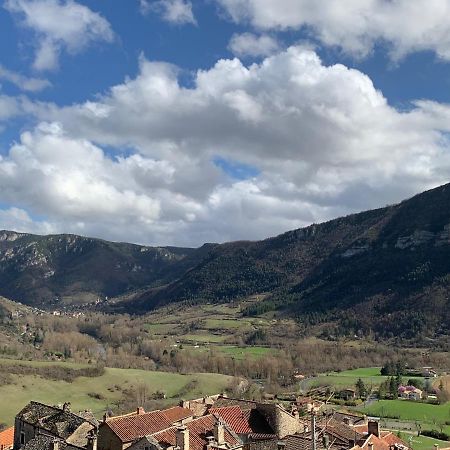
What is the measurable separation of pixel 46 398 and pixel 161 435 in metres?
118

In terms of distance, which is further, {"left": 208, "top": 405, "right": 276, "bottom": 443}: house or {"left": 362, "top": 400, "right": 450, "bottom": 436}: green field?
{"left": 362, "top": 400, "right": 450, "bottom": 436}: green field

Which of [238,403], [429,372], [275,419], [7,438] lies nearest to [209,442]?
[275,419]

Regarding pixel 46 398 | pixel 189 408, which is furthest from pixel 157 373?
pixel 189 408

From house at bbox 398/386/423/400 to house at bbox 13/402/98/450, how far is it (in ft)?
329

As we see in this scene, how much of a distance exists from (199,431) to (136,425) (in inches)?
227

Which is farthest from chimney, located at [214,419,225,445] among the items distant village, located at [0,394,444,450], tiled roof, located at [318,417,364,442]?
tiled roof, located at [318,417,364,442]

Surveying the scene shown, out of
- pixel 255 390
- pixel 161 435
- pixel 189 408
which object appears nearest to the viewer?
pixel 161 435

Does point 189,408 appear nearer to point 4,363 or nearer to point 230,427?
point 230,427

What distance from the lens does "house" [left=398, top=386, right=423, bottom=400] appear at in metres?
146

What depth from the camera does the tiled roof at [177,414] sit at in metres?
58.7

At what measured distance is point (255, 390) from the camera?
155250 mm

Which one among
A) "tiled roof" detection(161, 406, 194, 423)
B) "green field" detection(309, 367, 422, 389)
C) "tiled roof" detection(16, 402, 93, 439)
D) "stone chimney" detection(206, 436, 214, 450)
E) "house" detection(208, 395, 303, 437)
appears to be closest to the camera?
"stone chimney" detection(206, 436, 214, 450)

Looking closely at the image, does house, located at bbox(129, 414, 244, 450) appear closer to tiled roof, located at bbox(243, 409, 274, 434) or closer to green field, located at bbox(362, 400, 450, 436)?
tiled roof, located at bbox(243, 409, 274, 434)

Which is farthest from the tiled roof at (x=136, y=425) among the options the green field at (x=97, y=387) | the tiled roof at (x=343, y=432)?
the green field at (x=97, y=387)
